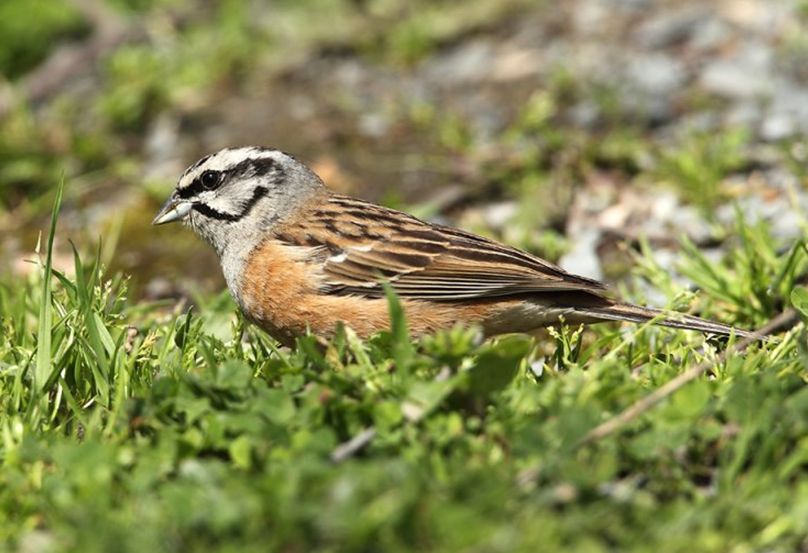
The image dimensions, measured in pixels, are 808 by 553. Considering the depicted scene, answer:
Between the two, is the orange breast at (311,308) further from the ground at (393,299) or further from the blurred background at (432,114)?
the blurred background at (432,114)

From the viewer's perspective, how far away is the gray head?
5617 mm

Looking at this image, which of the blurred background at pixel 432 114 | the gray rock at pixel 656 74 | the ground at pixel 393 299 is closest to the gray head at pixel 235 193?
the ground at pixel 393 299

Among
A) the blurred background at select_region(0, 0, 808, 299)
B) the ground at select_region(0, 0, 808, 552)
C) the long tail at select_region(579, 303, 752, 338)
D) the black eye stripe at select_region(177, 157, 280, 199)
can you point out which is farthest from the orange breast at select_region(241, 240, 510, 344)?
the blurred background at select_region(0, 0, 808, 299)

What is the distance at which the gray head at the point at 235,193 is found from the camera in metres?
5.62

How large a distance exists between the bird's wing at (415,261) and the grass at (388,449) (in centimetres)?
59

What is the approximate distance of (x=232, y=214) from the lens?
563 centimetres

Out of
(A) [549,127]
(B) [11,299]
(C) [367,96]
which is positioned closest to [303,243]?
(B) [11,299]

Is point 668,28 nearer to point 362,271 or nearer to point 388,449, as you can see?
point 362,271

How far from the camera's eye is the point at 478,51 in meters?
9.82

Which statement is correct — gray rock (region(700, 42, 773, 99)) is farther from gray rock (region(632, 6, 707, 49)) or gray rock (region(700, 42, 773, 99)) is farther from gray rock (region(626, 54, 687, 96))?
gray rock (region(632, 6, 707, 49))

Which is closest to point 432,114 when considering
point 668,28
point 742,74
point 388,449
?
point 668,28

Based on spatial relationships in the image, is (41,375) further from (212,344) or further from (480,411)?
(480,411)

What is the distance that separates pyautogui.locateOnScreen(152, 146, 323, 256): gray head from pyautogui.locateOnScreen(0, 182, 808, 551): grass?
1.16 metres

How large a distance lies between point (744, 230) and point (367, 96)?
4.26m
